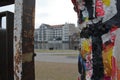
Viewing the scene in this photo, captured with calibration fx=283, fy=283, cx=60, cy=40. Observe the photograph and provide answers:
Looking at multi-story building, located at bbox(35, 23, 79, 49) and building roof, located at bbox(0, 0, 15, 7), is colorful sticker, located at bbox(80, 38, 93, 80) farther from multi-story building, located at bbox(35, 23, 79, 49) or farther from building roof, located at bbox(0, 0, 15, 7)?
multi-story building, located at bbox(35, 23, 79, 49)

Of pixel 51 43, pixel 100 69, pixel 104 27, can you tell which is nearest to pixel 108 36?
pixel 104 27

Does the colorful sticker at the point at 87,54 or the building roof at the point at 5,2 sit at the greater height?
the building roof at the point at 5,2

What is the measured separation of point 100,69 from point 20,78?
98 cm

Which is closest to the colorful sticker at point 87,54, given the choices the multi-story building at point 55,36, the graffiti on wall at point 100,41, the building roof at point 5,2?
the graffiti on wall at point 100,41

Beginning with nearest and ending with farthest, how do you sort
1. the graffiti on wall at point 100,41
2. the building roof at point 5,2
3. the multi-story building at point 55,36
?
the graffiti on wall at point 100,41 < the building roof at point 5,2 < the multi-story building at point 55,36

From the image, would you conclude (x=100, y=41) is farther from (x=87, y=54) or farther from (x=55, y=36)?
(x=55, y=36)

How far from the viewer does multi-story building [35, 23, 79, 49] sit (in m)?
98.7

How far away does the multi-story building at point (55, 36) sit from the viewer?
9872cm

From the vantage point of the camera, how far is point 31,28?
2393 millimetres

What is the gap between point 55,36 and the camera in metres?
115

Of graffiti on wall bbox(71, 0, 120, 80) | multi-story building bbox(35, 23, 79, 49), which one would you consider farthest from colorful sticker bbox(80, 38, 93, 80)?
multi-story building bbox(35, 23, 79, 49)

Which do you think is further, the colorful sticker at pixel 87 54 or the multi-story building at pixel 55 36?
the multi-story building at pixel 55 36

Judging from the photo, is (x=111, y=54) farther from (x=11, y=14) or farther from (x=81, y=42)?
(x=11, y=14)

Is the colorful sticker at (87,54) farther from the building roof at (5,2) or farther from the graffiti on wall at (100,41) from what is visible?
the building roof at (5,2)
